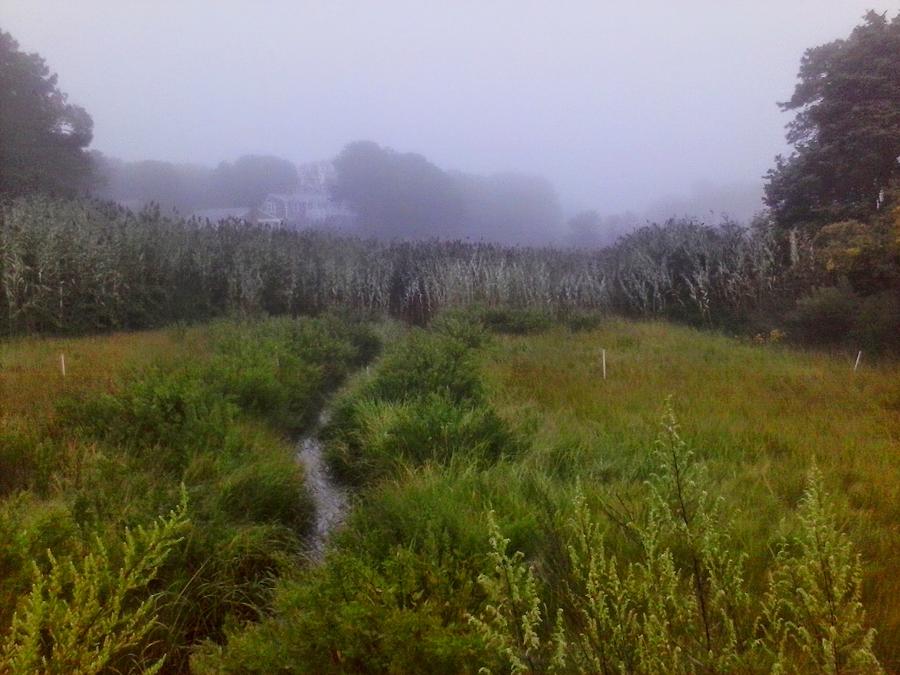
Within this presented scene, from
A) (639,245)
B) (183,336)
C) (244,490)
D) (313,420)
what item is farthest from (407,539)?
(639,245)

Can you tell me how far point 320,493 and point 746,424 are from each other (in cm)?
412

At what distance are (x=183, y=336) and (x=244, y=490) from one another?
325 inches

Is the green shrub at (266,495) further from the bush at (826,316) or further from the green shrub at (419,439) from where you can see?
the bush at (826,316)

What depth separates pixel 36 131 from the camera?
20047 mm

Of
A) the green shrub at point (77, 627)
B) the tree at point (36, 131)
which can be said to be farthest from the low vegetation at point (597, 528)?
the tree at point (36, 131)

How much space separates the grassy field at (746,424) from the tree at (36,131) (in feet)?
52.6

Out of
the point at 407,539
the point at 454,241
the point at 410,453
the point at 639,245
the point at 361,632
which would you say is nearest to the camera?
the point at 361,632

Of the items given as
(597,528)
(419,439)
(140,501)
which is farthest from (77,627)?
(419,439)

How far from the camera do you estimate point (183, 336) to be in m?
12.4

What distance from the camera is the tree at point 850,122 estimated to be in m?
12.3

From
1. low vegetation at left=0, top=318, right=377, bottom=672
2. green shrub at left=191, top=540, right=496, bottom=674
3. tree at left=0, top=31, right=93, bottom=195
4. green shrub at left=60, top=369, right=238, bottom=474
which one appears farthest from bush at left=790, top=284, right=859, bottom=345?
tree at left=0, top=31, right=93, bottom=195

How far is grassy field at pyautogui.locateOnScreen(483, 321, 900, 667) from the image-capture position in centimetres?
383

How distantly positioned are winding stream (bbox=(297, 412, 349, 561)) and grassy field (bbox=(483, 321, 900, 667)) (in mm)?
1724

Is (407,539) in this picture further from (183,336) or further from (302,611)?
(183,336)
